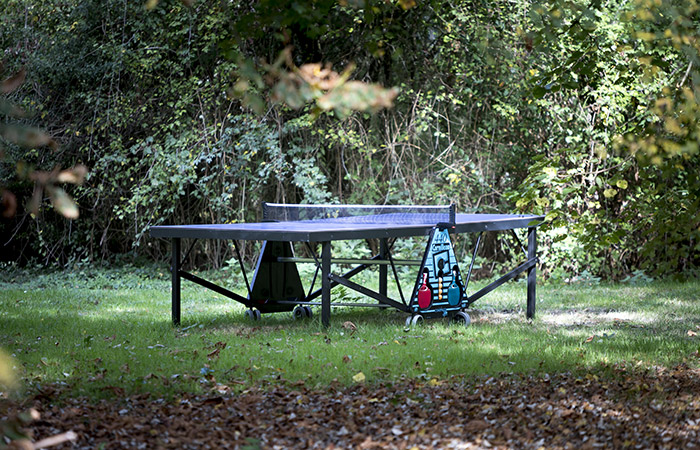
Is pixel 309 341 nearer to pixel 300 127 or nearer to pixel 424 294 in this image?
pixel 424 294

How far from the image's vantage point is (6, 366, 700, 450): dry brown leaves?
12.1 ft

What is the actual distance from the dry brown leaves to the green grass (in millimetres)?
315

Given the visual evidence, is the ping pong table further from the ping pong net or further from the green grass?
the green grass

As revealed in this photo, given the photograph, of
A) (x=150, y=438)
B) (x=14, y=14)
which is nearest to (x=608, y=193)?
(x=150, y=438)

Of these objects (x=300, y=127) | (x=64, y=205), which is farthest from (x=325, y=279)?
(x=300, y=127)

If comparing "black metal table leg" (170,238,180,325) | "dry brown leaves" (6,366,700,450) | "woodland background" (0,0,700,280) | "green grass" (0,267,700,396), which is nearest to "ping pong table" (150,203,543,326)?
"black metal table leg" (170,238,180,325)

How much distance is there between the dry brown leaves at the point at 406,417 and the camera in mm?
3699

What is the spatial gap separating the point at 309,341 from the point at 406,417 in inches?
82.6

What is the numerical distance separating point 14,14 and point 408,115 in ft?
21.0

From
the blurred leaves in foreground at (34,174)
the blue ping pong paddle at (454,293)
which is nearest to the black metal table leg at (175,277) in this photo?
the blue ping pong paddle at (454,293)

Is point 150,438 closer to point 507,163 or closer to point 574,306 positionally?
point 574,306

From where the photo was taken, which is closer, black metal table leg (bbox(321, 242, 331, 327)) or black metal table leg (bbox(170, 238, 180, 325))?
black metal table leg (bbox(321, 242, 331, 327))

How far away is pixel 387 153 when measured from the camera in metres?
11.8

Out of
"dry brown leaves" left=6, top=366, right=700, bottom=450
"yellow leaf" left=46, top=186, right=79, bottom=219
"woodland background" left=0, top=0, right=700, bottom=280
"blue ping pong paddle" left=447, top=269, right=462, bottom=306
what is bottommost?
"dry brown leaves" left=6, top=366, right=700, bottom=450
